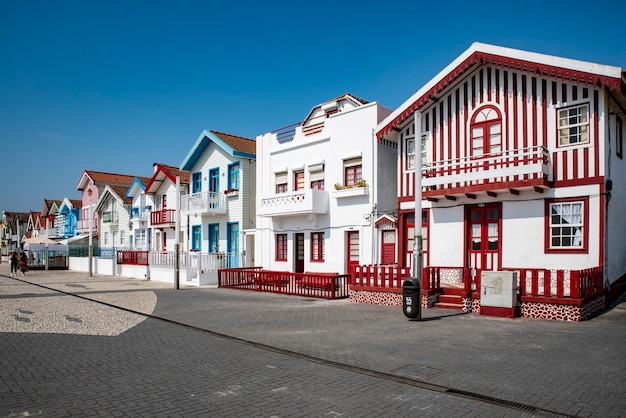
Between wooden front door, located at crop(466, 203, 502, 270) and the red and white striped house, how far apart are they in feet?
0.11

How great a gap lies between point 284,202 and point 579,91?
1262cm

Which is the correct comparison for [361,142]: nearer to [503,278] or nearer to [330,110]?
[330,110]

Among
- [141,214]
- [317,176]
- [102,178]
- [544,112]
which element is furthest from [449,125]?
[102,178]

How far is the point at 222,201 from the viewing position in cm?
2661

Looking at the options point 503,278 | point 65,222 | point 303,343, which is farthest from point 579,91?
point 65,222

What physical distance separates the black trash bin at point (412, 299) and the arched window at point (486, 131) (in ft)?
19.7

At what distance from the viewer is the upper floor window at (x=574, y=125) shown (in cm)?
1382

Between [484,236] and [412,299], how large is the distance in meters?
5.48

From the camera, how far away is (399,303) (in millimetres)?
14422

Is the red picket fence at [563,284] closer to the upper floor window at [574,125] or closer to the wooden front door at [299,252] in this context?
the upper floor window at [574,125]

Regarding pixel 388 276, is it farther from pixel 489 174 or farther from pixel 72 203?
pixel 72 203

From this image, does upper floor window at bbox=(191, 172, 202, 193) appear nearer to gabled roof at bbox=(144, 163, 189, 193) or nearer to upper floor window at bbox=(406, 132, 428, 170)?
gabled roof at bbox=(144, 163, 189, 193)

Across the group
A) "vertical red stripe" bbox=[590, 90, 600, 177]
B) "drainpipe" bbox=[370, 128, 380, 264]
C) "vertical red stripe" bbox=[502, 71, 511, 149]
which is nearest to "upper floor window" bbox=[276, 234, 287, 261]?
"drainpipe" bbox=[370, 128, 380, 264]

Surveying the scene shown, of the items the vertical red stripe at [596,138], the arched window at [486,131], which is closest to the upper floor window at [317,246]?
the arched window at [486,131]
